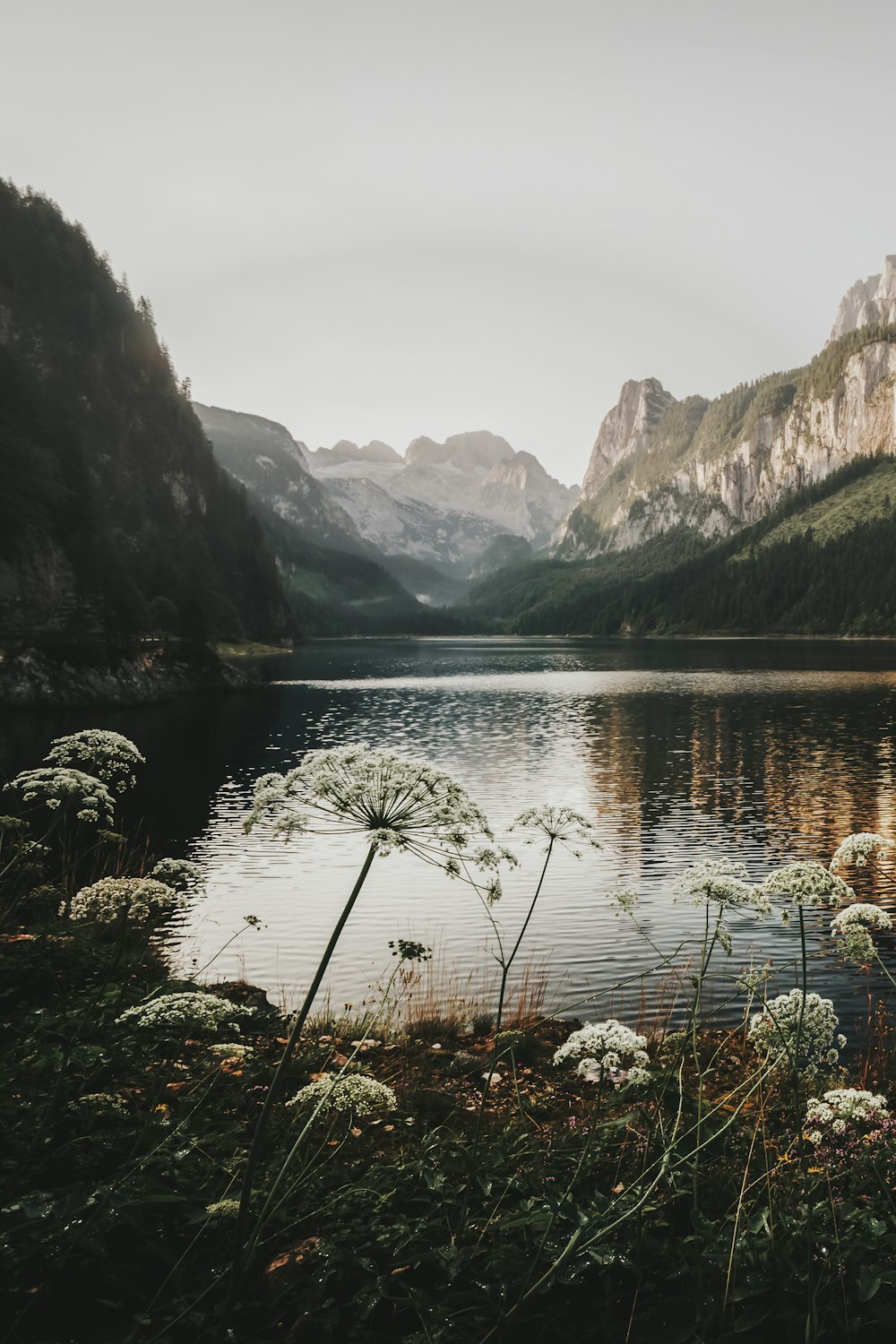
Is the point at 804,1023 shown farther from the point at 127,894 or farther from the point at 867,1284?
the point at 127,894

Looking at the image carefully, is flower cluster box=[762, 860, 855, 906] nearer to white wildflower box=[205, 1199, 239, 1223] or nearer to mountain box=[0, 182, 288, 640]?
white wildflower box=[205, 1199, 239, 1223]

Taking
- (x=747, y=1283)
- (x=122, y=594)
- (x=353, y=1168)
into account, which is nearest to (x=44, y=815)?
(x=353, y=1168)

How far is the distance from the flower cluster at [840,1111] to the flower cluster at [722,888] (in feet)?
5.21

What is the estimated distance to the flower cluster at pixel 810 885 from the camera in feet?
22.3

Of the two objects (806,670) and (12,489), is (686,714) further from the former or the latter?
(12,489)

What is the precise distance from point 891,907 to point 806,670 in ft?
374

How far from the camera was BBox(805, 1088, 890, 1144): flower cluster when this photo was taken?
627 centimetres

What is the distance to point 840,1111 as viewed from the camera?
21.2ft

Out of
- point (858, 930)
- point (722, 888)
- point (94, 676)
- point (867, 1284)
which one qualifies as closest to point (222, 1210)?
point (867, 1284)

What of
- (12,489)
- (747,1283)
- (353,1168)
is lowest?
(353,1168)

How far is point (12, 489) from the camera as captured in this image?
4333 inches

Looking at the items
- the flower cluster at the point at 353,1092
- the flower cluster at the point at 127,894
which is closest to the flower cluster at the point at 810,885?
the flower cluster at the point at 353,1092

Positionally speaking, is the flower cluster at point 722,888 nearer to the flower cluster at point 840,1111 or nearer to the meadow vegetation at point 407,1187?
the meadow vegetation at point 407,1187

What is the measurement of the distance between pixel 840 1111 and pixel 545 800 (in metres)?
35.8
